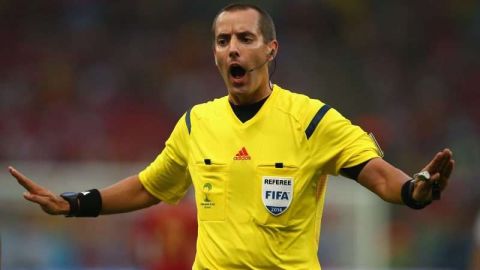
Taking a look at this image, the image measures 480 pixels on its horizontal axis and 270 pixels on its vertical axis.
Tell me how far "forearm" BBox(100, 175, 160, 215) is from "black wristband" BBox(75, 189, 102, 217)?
0.11ft

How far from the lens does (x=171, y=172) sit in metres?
5.87

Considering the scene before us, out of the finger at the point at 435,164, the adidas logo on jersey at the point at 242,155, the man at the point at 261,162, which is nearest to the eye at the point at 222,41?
the man at the point at 261,162

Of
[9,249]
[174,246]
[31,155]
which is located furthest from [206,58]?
[174,246]

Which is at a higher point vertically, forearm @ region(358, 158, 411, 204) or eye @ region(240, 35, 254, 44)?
eye @ region(240, 35, 254, 44)

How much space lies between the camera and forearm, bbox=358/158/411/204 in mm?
5012

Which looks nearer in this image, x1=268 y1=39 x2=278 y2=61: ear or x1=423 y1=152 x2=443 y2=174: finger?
x1=423 y1=152 x2=443 y2=174: finger

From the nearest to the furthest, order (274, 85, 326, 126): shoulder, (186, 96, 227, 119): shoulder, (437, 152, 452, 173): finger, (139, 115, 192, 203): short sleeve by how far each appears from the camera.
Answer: (437, 152, 452, 173): finger
(274, 85, 326, 126): shoulder
(186, 96, 227, 119): shoulder
(139, 115, 192, 203): short sleeve

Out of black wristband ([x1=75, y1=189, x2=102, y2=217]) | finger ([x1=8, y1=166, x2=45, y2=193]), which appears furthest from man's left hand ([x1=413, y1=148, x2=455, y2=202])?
finger ([x1=8, y1=166, x2=45, y2=193])

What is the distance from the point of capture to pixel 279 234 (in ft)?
17.2

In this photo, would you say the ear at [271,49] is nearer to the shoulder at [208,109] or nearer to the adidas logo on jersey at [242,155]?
→ the shoulder at [208,109]

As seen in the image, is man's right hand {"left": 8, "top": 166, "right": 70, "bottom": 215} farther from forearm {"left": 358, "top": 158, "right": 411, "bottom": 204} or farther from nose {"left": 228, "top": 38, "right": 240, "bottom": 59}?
forearm {"left": 358, "top": 158, "right": 411, "bottom": 204}

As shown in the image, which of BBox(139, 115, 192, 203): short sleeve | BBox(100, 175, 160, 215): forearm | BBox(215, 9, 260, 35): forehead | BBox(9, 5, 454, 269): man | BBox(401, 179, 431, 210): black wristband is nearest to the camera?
BBox(401, 179, 431, 210): black wristband

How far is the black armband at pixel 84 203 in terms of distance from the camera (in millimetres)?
5781

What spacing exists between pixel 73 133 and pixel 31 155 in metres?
0.64
